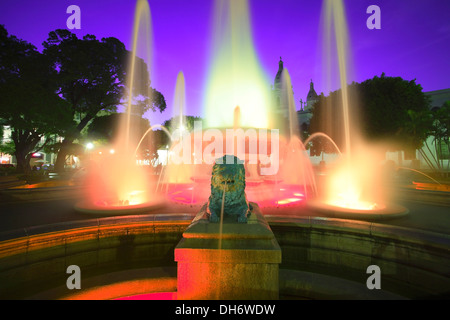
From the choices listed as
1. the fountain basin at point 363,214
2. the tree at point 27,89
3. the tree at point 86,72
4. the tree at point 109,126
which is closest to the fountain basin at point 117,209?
the fountain basin at point 363,214

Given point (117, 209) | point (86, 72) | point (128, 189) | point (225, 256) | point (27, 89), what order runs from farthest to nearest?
point (86, 72)
point (27, 89)
point (128, 189)
point (117, 209)
point (225, 256)

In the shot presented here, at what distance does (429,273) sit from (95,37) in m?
32.4

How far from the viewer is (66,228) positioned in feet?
13.6

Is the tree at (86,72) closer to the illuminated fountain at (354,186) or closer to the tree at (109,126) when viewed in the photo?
the tree at (109,126)

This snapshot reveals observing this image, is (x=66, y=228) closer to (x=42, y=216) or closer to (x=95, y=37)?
(x=42, y=216)

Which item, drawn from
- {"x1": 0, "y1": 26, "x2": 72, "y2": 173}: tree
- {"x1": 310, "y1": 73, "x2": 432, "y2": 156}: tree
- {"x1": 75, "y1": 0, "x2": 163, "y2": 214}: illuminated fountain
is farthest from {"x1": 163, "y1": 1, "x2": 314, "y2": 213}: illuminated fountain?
{"x1": 310, "y1": 73, "x2": 432, "y2": 156}: tree

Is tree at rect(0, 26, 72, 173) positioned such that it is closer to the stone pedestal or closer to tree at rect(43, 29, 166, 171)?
tree at rect(43, 29, 166, 171)

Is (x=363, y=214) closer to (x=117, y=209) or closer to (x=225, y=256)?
(x=225, y=256)

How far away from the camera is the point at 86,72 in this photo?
2403 cm

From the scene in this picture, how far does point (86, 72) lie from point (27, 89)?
8.99 meters

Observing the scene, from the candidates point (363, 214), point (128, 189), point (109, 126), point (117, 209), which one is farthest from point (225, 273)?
point (109, 126)
